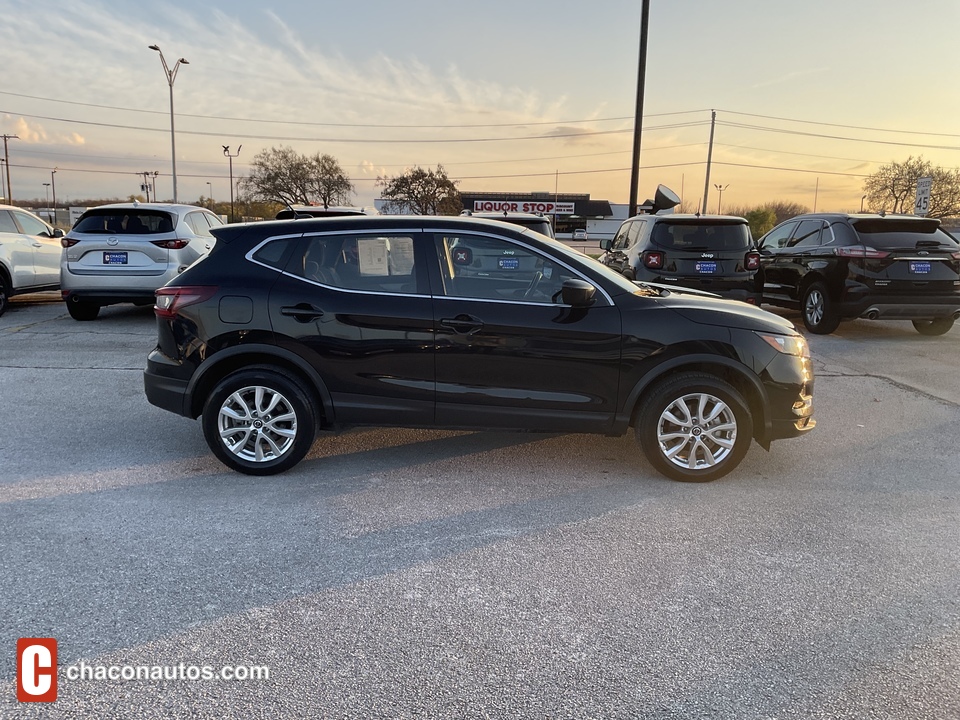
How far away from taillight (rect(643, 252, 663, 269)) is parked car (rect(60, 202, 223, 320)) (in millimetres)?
6715

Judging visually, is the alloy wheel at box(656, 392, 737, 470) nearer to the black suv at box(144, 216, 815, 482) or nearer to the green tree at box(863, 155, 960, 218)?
the black suv at box(144, 216, 815, 482)

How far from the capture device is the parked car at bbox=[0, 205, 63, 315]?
10.8 meters

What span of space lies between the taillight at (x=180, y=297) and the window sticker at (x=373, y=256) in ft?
3.27

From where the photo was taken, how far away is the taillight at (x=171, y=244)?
9.51m

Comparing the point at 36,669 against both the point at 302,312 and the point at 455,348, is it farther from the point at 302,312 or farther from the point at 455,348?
the point at 455,348

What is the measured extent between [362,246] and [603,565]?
2.54 m

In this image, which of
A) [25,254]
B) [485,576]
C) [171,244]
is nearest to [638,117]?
[171,244]

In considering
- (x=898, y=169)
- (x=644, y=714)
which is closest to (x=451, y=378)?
(x=644, y=714)

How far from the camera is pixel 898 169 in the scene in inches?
2301

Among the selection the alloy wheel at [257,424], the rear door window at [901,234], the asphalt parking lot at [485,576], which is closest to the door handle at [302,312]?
the alloy wheel at [257,424]

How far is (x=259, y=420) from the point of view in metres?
4.41

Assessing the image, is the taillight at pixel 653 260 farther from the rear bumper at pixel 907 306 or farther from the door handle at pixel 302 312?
the door handle at pixel 302 312

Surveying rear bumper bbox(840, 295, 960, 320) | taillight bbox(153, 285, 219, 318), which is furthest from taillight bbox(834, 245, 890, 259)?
taillight bbox(153, 285, 219, 318)

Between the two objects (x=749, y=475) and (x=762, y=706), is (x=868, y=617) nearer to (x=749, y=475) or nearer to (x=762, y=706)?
(x=762, y=706)
